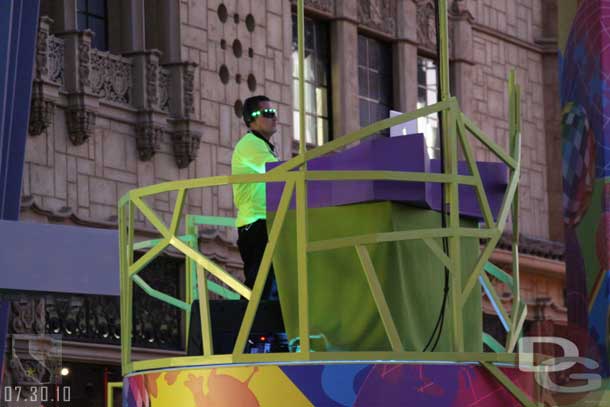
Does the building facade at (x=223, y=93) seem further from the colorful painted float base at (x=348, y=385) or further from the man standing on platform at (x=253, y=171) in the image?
the colorful painted float base at (x=348, y=385)

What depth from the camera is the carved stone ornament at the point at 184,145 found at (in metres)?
18.9

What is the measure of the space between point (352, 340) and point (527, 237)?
17615 mm

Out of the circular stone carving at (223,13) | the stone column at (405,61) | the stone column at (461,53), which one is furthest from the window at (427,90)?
the circular stone carving at (223,13)

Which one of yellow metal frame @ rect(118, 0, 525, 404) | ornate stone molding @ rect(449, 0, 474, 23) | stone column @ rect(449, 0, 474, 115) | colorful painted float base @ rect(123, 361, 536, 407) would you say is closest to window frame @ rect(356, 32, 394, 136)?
stone column @ rect(449, 0, 474, 115)

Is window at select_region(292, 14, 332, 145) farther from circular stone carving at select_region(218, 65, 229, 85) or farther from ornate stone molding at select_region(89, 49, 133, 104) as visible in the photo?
ornate stone molding at select_region(89, 49, 133, 104)

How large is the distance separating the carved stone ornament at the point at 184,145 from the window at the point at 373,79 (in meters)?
4.26

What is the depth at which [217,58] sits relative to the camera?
65.3 ft

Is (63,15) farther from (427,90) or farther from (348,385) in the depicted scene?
(348,385)

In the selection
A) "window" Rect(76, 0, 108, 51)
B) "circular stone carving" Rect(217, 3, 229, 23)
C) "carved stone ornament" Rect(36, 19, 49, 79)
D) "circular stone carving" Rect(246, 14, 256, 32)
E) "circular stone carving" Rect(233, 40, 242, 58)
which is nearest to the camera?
"carved stone ornament" Rect(36, 19, 49, 79)

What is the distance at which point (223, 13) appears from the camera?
794 inches

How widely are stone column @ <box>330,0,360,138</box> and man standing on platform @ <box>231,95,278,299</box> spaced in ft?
42.9

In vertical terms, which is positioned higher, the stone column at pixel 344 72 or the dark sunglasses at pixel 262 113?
the stone column at pixel 344 72

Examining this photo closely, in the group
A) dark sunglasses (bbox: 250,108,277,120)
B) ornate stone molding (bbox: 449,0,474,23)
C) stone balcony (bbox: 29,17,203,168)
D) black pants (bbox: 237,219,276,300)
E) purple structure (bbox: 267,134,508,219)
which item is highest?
ornate stone molding (bbox: 449,0,474,23)

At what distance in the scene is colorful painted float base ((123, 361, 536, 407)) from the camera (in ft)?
23.9
